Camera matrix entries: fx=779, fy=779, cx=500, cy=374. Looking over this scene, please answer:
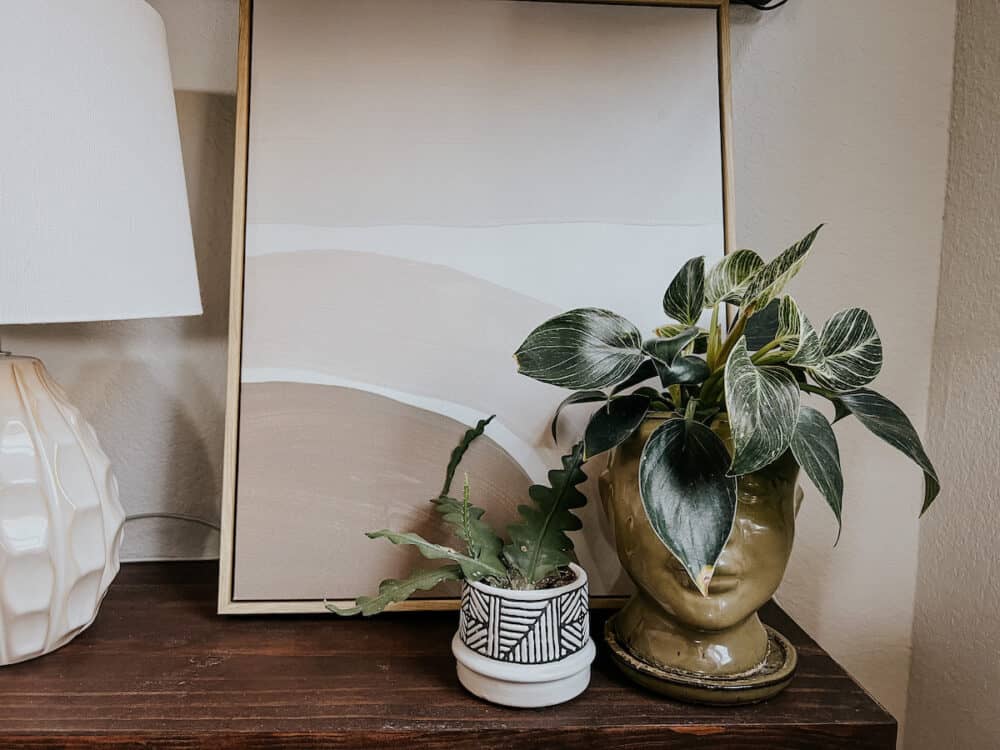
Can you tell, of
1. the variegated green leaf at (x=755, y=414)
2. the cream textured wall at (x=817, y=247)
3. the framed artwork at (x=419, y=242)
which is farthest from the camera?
the cream textured wall at (x=817, y=247)

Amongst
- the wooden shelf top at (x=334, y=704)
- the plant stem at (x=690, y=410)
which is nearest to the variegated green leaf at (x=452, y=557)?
the wooden shelf top at (x=334, y=704)

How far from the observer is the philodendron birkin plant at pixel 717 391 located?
0.59m

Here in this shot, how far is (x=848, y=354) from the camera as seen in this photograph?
0.66 metres

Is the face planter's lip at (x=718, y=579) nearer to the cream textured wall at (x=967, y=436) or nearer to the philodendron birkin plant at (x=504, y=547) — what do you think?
the philodendron birkin plant at (x=504, y=547)

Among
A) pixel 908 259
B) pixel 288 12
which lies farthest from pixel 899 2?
pixel 288 12

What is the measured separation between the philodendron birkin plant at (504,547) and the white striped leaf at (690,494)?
16 centimetres

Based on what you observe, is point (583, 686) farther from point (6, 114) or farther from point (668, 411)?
point (6, 114)

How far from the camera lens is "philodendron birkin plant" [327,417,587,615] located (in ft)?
2.32

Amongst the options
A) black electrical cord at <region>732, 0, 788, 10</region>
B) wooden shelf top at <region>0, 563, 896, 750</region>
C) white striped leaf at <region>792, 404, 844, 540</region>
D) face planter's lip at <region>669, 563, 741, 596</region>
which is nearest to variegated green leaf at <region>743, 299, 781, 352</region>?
white striped leaf at <region>792, 404, 844, 540</region>

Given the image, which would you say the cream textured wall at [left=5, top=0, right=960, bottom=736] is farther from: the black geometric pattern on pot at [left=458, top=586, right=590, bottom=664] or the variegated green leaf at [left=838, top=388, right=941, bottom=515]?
the black geometric pattern on pot at [left=458, top=586, right=590, bottom=664]

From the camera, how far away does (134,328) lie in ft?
3.22

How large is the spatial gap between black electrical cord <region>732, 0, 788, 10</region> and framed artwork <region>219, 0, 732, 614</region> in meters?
0.15

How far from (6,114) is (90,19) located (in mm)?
121

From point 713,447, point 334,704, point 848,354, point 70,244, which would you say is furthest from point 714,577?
point 70,244
